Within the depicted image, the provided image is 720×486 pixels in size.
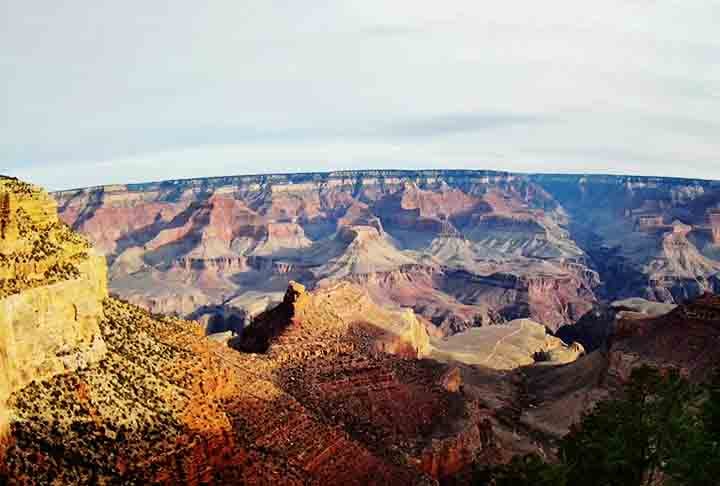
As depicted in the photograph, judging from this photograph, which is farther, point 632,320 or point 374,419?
point 632,320

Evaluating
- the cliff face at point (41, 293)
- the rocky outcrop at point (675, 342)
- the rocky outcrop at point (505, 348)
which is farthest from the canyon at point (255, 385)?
the rocky outcrop at point (505, 348)

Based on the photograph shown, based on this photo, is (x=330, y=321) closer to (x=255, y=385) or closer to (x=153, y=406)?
(x=255, y=385)

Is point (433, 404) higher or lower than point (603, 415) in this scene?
lower

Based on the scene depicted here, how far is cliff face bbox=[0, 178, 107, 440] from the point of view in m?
19.0

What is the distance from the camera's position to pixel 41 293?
65.3ft

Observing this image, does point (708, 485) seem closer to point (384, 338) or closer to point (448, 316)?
point (384, 338)

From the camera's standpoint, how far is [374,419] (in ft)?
149

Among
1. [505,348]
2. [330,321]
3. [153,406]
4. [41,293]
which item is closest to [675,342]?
[330,321]

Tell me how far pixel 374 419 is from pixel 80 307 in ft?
90.3

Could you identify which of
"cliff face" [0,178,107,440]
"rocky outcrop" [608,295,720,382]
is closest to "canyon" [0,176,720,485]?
"cliff face" [0,178,107,440]

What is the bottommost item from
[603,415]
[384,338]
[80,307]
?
[384,338]

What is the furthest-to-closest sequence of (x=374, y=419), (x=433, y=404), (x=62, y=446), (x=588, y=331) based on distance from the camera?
(x=588, y=331), (x=433, y=404), (x=374, y=419), (x=62, y=446)

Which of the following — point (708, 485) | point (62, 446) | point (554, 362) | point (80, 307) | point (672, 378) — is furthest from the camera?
point (554, 362)

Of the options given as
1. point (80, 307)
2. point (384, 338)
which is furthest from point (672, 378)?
point (384, 338)
